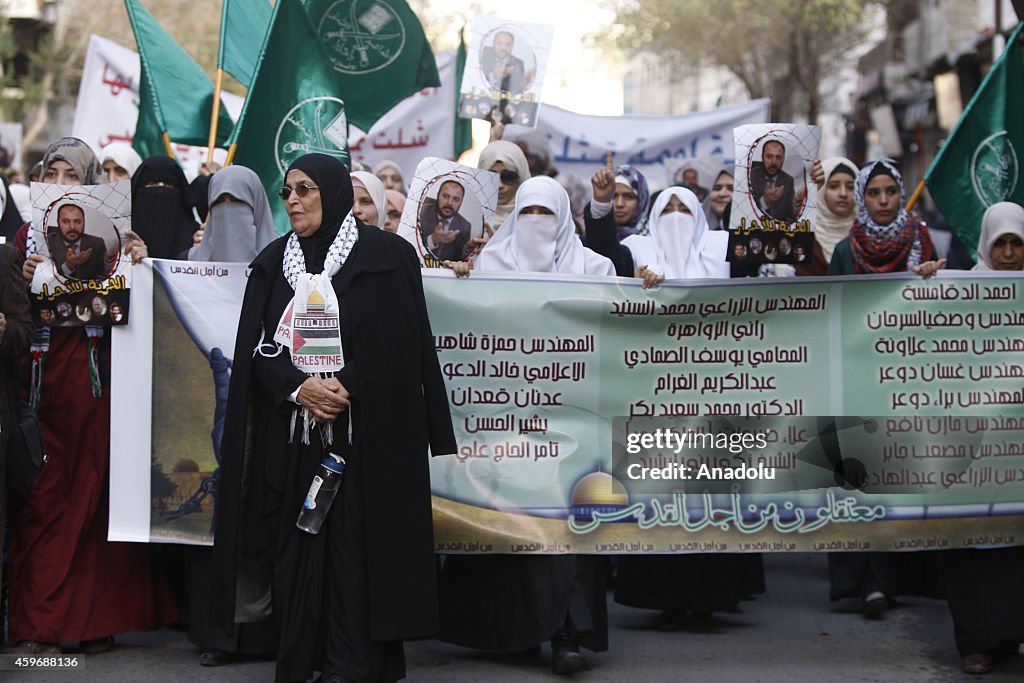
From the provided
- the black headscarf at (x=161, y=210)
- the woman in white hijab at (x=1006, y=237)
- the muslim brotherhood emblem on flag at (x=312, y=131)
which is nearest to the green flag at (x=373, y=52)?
the muslim brotherhood emblem on flag at (x=312, y=131)

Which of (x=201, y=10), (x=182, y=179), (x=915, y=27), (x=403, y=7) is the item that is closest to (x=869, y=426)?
(x=182, y=179)

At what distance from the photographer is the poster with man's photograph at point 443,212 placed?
Answer: 5.89 m

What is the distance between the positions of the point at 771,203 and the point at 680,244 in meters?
0.86

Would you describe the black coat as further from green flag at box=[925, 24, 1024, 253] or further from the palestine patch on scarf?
green flag at box=[925, 24, 1024, 253]

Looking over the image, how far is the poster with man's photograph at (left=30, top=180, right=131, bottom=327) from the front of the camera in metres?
5.46

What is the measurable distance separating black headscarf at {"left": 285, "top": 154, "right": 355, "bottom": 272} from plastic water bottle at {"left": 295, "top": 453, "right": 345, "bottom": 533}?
654mm

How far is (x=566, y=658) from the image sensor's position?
539 cm

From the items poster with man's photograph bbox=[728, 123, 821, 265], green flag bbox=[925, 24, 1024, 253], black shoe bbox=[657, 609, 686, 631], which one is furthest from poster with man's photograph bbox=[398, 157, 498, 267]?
green flag bbox=[925, 24, 1024, 253]

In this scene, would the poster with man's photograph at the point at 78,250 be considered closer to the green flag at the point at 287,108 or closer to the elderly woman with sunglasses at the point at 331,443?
the elderly woman with sunglasses at the point at 331,443

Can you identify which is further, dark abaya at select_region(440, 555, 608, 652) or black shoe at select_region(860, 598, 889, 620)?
black shoe at select_region(860, 598, 889, 620)

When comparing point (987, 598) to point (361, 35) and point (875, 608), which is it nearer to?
point (875, 608)

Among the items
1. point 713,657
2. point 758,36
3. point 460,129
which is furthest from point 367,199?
point 758,36

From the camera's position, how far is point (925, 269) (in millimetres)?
5648

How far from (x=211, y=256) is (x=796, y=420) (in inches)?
91.2
